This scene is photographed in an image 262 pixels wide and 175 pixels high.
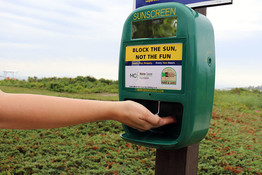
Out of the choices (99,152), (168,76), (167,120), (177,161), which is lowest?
(99,152)

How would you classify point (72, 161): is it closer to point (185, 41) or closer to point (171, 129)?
point (171, 129)

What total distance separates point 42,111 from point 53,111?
2.1 inches

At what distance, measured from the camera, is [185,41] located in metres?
1.84

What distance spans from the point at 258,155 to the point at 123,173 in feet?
6.49

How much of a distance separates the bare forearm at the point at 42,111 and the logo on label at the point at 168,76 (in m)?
0.55

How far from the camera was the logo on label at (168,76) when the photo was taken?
1872 millimetres

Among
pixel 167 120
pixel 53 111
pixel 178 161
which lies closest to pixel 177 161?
pixel 178 161

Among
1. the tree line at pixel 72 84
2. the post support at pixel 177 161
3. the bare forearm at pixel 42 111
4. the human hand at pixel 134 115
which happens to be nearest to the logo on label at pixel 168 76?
the human hand at pixel 134 115

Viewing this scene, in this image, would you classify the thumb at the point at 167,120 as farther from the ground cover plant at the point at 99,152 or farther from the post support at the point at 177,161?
the ground cover plant at the point at 99,152

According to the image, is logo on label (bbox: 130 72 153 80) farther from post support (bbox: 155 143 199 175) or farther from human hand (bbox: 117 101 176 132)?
post support (bbox: 155 143 199 175)

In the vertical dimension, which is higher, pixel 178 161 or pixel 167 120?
pixel 167 120

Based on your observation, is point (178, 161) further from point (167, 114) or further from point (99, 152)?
point (99, 152)

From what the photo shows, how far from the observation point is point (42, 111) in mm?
1414

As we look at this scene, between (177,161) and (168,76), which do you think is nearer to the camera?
(168,76)
